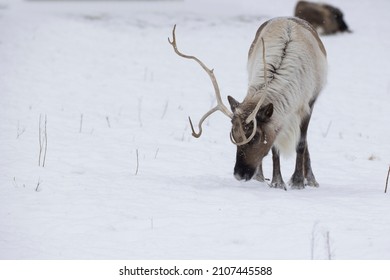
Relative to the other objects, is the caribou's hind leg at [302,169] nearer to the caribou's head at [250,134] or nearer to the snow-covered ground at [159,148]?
the snow-covered ground at [159,148]

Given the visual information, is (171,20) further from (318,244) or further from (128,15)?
(318,244)

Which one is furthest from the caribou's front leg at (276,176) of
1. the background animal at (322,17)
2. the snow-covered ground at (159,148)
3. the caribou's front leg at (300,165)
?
the background animal at (322,17)

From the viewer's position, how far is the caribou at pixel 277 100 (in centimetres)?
625

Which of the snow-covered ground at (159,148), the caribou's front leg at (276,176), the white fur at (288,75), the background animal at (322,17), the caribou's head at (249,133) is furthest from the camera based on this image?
the background animal at (322,17)

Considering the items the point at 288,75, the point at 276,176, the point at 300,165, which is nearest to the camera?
the point at 288,75

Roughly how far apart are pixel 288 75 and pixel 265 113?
58cm

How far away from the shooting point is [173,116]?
988cm

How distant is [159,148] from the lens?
8.10 metres

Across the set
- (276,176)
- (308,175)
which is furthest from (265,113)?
(308,175)

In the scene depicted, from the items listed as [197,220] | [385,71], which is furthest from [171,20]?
[197,220]

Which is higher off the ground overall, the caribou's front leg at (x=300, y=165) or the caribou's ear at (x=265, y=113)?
the caribou's ear at (x=265, y=113)

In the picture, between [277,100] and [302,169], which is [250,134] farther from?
[302,169]

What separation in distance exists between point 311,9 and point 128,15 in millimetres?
4207

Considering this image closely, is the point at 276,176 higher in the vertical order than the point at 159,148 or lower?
higher
